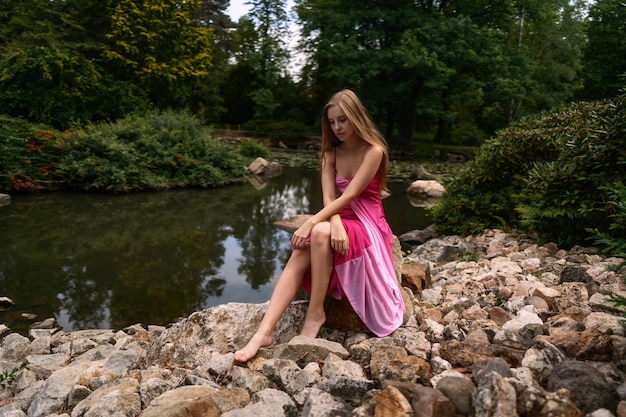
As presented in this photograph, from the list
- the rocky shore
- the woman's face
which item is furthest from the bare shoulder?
the rocky shore

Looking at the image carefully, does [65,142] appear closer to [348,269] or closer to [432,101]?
[348,269]

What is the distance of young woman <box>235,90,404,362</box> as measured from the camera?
2.76 meters

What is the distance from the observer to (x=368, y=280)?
286cm

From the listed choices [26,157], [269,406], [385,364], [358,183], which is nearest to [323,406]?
[269,406]

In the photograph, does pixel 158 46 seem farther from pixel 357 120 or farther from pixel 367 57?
pixel 357 120

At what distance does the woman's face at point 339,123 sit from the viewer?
307 centimetres

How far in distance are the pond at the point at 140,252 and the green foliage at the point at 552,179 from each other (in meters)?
1.80

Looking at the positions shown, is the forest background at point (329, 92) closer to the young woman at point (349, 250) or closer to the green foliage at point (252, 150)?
the green foliage at point (252, 150)

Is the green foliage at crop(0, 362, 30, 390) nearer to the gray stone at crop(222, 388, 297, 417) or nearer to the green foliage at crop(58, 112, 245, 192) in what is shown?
the gray stone at crop(222, 388, 297, 417)

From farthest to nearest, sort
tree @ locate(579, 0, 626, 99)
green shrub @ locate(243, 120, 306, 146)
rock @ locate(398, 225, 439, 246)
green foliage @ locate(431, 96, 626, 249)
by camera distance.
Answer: green shrub @ locate(243, 120, 306, 146), tree @ locate(579, 0, 626, 99), rock @ locate(398, 225, 439, 246), green foliage @ locate(431, 96, 626, 249)

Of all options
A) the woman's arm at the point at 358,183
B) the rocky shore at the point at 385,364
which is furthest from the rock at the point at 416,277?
the woman's arm at the point at 358,183

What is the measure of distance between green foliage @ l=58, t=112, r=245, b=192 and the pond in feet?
1.51

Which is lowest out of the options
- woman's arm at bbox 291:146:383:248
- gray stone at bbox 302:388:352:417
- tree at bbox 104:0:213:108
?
gray stone at bbox 302:388:352:417

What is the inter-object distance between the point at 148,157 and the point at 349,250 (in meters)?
10.7
